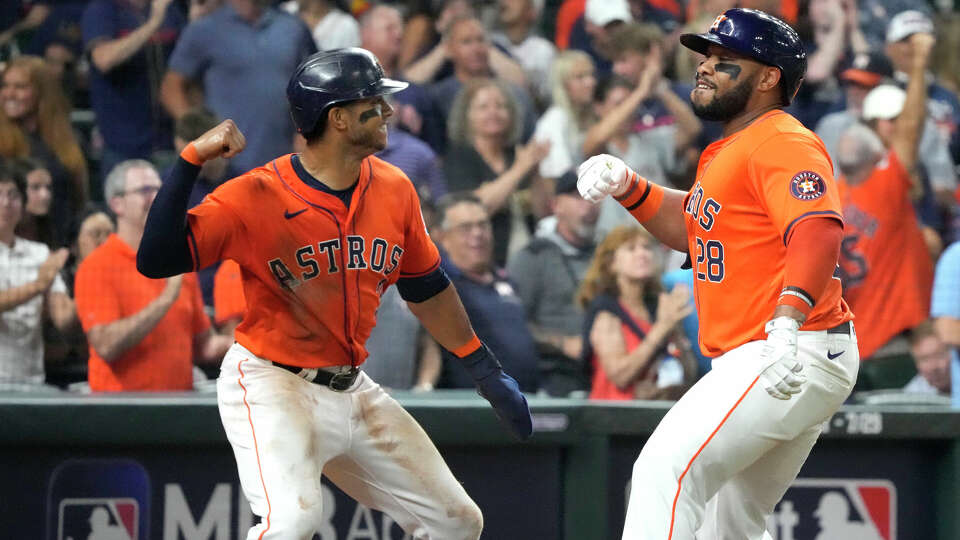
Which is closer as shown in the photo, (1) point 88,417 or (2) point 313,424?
(2) point 313,424

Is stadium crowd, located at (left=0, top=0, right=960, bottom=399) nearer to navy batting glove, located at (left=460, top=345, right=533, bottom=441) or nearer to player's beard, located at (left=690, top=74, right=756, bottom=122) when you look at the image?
navy batting glove, located at (left=460, top=345, right=533, bottom=441)

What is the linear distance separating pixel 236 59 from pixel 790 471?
13.7ft

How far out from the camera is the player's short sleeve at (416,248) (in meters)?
4.27

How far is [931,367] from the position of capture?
20.9 feet

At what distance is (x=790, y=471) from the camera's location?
3.98 m

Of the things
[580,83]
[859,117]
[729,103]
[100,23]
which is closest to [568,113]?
[580,83]

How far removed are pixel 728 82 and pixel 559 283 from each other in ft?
8.50

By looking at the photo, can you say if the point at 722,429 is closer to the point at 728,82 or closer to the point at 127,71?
the point at 728,82

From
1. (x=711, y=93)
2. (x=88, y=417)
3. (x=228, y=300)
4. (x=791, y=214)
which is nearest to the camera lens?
(x=791, y=214)

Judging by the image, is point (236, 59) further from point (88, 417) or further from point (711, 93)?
point (711, 93)

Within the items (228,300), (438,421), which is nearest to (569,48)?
(228,300)

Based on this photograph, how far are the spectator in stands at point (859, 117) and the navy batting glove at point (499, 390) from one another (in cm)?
372

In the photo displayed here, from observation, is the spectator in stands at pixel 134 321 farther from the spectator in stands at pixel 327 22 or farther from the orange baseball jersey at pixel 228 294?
the spectator in stands at pixel 327 22

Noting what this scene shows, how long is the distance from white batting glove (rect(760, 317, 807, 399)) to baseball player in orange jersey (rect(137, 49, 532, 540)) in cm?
114
